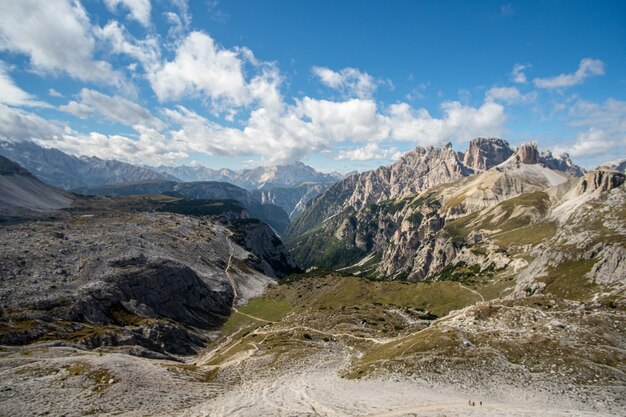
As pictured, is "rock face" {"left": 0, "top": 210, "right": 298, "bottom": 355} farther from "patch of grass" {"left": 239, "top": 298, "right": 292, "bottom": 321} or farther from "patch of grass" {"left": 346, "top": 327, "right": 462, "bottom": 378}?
"patch of grass" {"left": 346, "top": 327, "right": 462, "bottom": 378}

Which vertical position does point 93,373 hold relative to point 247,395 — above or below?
below

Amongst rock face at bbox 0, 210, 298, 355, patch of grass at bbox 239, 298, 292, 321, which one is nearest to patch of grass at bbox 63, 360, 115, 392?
rock face at bbox 0, 210, 298, 355

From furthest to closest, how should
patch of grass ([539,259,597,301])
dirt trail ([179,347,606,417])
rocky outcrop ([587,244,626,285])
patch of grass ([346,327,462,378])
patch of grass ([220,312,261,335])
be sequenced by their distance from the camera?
patch of grass ([220,312,261,335]) < rocky outcrop ([587,244,626,285]) < patch of grass ([539,259,597,301]) < patch of grass ([346,327,462,378]) < dirt trail ([179,347,606,417])

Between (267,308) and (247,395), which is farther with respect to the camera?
(267,308)

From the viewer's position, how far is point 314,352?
69250mm

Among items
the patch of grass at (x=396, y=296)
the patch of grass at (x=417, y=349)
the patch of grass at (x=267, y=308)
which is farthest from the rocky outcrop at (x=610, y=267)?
the patch of grass at (x=267, y=308)

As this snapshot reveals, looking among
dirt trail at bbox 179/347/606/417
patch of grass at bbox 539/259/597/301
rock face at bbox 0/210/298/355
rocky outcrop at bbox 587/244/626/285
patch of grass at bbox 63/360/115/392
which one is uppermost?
rocky outcrop at bbox 587/244/626/285

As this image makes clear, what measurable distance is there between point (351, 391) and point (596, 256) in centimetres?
15607

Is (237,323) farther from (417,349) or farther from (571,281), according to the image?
Result: (571,281)

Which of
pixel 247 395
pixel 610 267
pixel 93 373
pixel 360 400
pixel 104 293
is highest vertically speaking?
pixel 610 267

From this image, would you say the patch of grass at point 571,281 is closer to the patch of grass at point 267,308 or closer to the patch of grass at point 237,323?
the patch of grass at point 267,308

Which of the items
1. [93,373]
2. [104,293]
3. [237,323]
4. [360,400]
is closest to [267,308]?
[237,323]

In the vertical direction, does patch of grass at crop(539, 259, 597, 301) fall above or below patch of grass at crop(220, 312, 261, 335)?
above

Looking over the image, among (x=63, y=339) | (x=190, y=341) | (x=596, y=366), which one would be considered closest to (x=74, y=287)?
(x=63, y=339)
